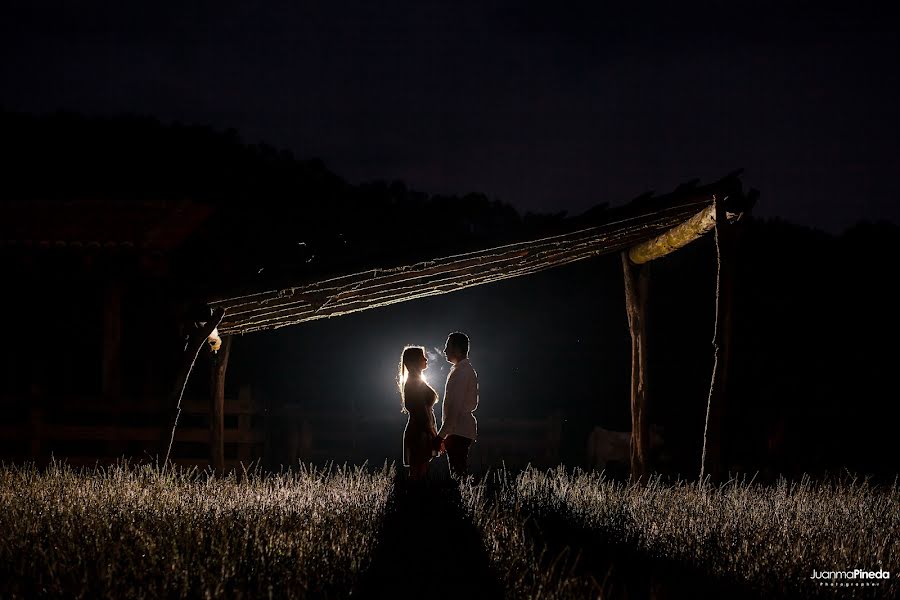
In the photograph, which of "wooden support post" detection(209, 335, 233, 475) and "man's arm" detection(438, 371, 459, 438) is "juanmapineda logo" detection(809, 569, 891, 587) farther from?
"wooden support post" detection(209, 335, 233, 475)

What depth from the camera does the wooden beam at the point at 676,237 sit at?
779cm

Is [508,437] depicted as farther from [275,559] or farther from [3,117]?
[3,117]

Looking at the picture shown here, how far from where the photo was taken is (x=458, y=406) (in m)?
7.76

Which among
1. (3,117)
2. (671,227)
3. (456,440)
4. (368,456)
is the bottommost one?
(368,456)

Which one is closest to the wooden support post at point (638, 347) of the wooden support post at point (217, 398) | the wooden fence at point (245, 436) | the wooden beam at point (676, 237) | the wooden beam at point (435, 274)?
the wooden beam at point (676, 237)

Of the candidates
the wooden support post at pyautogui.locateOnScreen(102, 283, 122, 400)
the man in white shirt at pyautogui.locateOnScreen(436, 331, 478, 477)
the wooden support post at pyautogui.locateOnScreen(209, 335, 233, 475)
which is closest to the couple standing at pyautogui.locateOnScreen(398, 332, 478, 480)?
the man in white shirt at pyautogui.locateOnScreen(436, 331, 478, 477)

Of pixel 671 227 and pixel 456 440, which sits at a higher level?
pixel 671 227

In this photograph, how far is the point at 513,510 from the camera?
20.1ft

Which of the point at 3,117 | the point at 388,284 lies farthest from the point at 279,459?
the point at 3,117

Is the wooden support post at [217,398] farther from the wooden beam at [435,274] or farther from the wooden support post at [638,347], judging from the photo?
the wooden support post at [638,347]

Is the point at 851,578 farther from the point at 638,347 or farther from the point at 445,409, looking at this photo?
the point at 638,347

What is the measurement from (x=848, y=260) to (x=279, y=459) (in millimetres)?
10822

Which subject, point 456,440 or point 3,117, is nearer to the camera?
point 456,440

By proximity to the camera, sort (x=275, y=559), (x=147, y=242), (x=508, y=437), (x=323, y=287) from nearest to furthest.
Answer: (x=275, y=559)
(x=323, y=287)
(x=147, y=242)
(x=508, y=437)
